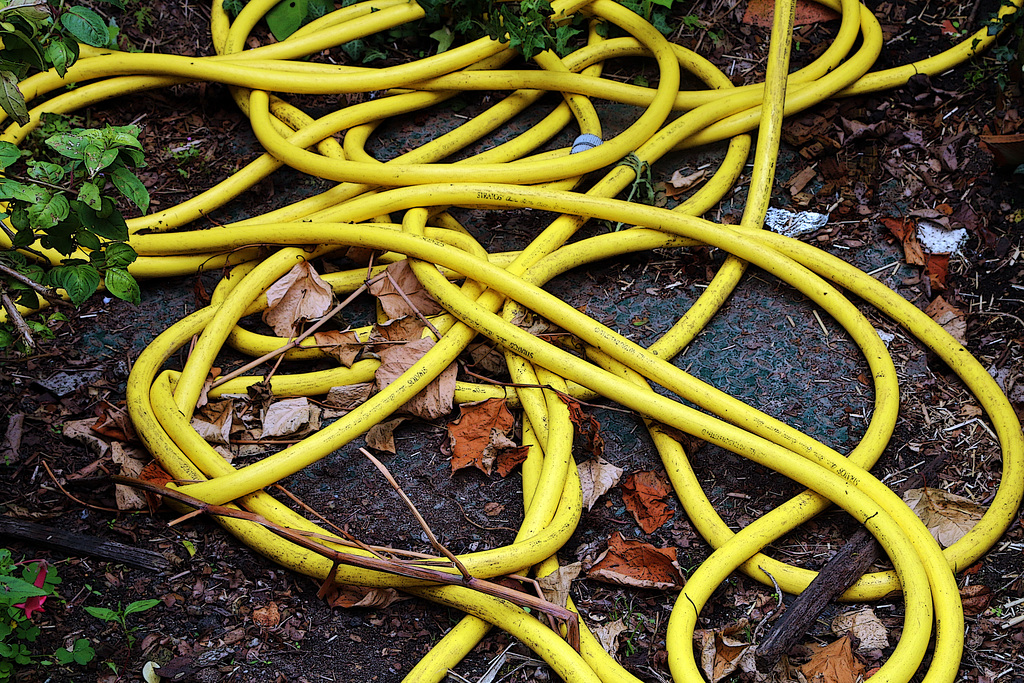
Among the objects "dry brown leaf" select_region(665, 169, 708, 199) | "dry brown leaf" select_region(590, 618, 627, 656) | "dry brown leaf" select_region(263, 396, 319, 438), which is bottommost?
"dry brown leaf" select_region(590, 618, 627, 656)

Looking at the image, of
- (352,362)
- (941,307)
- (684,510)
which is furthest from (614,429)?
(941,307)

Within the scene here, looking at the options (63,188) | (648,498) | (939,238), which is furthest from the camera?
(939,238)

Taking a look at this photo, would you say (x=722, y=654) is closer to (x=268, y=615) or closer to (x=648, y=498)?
(x=648, y=498)

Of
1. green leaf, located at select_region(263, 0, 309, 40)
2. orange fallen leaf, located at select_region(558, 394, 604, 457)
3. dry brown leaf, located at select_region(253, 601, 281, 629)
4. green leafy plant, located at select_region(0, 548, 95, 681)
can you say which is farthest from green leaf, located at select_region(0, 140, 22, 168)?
green leaf, located at select_region(263, 0, 309, 40)

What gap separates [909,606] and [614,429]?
959 millimetres

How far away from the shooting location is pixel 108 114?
10.2 ft

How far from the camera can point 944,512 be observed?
7.22 ft

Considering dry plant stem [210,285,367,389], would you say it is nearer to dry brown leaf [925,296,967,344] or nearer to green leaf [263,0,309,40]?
green leaf [263,0,309,40]

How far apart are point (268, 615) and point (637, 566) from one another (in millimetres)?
1053

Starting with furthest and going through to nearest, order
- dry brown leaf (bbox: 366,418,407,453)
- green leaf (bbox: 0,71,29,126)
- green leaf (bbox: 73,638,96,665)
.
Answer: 1. dry brown leaf (bbox: 366,418,407,453)
2. green leaf (bbox: 73,638,96,665)
3. green leaf (bbox: 0,71,29,126)

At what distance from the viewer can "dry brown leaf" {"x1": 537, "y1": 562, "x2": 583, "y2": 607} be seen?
6.63ft

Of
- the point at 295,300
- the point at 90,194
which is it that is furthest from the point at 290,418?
the point at 90,194

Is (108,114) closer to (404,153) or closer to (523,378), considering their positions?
(404,153)

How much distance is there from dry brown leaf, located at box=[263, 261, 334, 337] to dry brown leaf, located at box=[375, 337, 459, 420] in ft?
0.98
